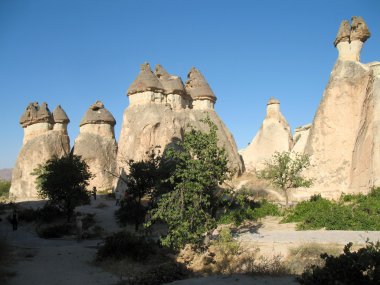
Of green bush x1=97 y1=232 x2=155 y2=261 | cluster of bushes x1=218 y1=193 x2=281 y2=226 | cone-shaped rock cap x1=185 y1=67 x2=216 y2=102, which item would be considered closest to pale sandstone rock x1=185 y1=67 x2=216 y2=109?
cone-shaped rock cap x1=185 y1=67 x2=216 y2=102

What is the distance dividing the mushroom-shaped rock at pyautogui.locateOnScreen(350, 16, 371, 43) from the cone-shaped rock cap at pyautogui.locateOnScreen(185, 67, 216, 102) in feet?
45.8

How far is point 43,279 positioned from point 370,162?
44.3 ft

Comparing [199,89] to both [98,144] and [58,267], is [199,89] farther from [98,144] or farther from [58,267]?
[58,267]

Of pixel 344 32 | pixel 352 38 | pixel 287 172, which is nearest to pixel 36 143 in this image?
pixel 287 172

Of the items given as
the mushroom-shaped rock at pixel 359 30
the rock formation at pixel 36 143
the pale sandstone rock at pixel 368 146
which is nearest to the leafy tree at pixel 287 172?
the pale sandstone rock at pixel 368 146

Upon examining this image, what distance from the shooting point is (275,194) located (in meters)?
22.5

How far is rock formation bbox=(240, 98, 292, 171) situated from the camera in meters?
31.4

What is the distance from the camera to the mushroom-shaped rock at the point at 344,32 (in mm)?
18078

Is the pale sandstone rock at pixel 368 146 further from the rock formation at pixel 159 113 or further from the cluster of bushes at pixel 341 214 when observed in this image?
the rock formation at pixel 159 113

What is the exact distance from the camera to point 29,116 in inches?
1243

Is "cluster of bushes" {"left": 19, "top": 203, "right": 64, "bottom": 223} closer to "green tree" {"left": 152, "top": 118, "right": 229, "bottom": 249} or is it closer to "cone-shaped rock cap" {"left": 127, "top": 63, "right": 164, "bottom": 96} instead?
"green tree" {"left": 152, "top": 118, "right": 229, "bottom": 249}

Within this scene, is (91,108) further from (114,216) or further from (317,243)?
(317,243)

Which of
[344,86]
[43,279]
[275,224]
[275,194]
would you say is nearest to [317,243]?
[275,224]

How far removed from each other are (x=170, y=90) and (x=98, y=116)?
22.6 feet
